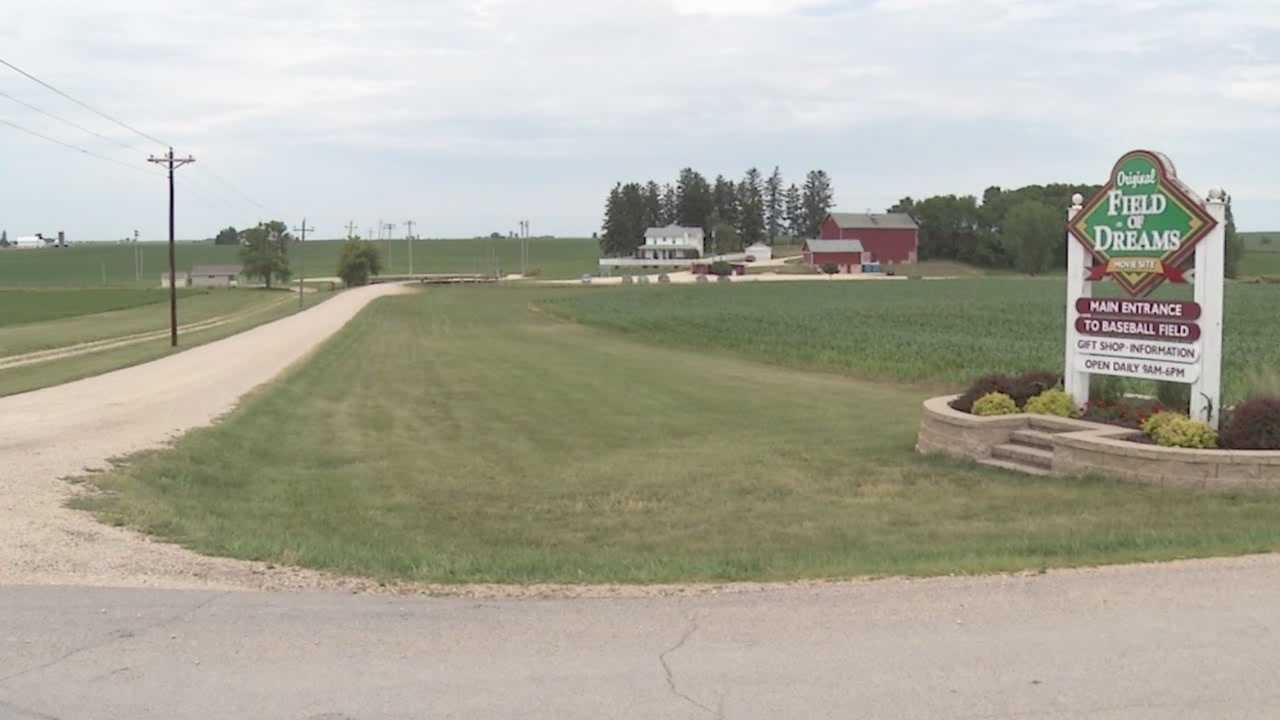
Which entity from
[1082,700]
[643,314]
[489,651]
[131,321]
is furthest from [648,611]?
[131,321]

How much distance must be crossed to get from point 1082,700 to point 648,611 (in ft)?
8.21

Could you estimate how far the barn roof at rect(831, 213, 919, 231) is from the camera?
157125mm

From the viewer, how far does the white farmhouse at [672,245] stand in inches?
6737

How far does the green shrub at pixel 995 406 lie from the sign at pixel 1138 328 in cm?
120

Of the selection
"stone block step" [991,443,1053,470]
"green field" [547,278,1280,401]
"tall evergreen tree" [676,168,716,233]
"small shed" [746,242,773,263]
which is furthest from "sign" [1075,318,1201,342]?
"tall evergreen tree" [676,168,716,233]

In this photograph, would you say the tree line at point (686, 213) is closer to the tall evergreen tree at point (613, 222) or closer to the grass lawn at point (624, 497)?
the tall evergreen tree at point (613, 222)

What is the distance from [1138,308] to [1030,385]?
5.93 ft

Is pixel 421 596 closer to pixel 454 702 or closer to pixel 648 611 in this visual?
pixel 648 611

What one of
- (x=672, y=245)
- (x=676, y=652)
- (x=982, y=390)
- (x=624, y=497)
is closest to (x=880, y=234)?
(x=672, y=245)

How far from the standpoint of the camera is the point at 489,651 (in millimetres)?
5992

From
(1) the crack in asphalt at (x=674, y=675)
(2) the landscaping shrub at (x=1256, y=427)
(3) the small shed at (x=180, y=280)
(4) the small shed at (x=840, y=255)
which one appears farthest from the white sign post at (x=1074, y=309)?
(3) the small shed at (x=180, y=280)

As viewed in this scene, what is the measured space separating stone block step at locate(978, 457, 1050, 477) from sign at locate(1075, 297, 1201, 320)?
2.22 meters

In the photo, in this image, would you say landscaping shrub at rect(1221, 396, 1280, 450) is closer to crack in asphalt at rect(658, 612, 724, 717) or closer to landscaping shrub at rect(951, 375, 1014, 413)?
landscaping shrub at rect(951, 375, 1014, 413)

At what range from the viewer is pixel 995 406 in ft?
46.1
